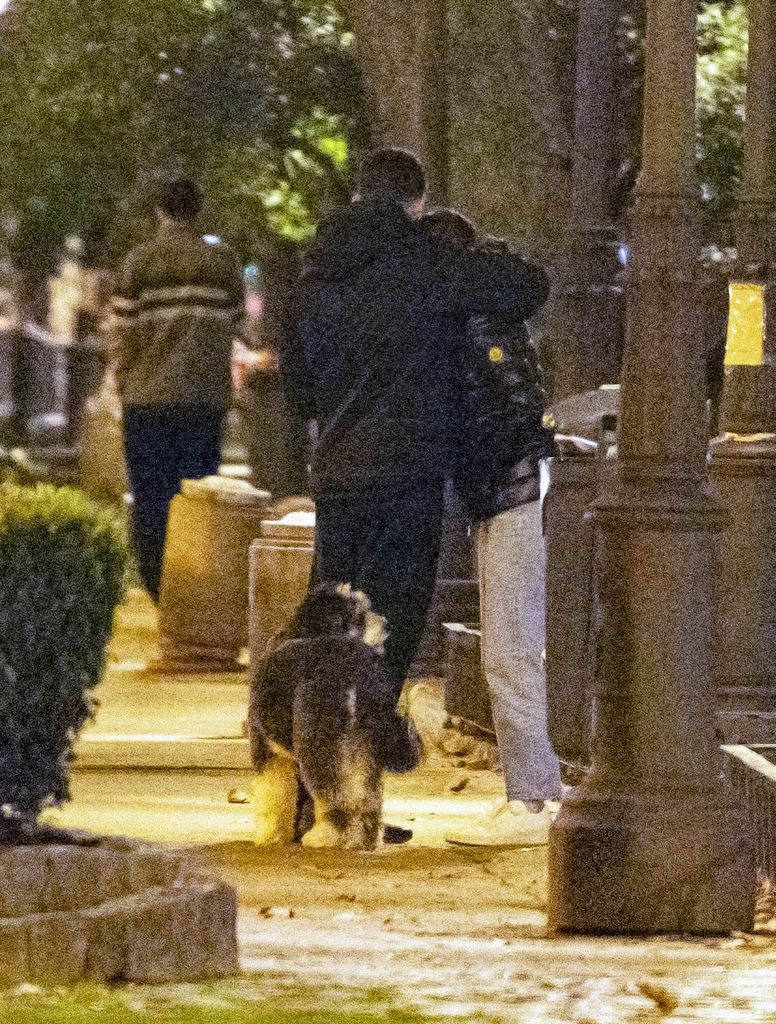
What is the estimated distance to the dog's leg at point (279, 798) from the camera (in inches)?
346

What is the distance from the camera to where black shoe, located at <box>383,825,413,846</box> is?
8.96 m

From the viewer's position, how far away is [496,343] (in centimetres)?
884

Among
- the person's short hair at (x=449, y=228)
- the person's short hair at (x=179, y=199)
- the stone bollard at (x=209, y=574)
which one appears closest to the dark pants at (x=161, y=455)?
the stone bollard at (x=209, y=574)

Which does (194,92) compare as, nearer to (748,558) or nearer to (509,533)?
(748,558)

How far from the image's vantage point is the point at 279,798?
8.79 metres

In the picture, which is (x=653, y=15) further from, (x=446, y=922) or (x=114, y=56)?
(x=114, y=56)

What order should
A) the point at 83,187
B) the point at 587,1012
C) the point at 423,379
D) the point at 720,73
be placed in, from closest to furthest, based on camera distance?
the point at 587,1012 < the point at 423,379 < the point at 720,73 < the point at 83,187

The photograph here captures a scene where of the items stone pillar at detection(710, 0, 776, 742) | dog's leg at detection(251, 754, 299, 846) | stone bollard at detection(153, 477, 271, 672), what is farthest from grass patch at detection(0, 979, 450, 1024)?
stone bollard at detection(153, 477, 271, 672)

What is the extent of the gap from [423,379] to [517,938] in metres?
2.09

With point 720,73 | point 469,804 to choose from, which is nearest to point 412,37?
point 720,73

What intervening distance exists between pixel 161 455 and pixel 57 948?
29.4ft

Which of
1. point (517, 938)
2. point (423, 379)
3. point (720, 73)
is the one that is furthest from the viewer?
point (720, 73)

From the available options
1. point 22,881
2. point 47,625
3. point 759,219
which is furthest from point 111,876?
point 759,219

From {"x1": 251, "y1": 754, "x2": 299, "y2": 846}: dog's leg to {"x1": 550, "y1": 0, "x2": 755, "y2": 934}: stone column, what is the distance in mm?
1425
